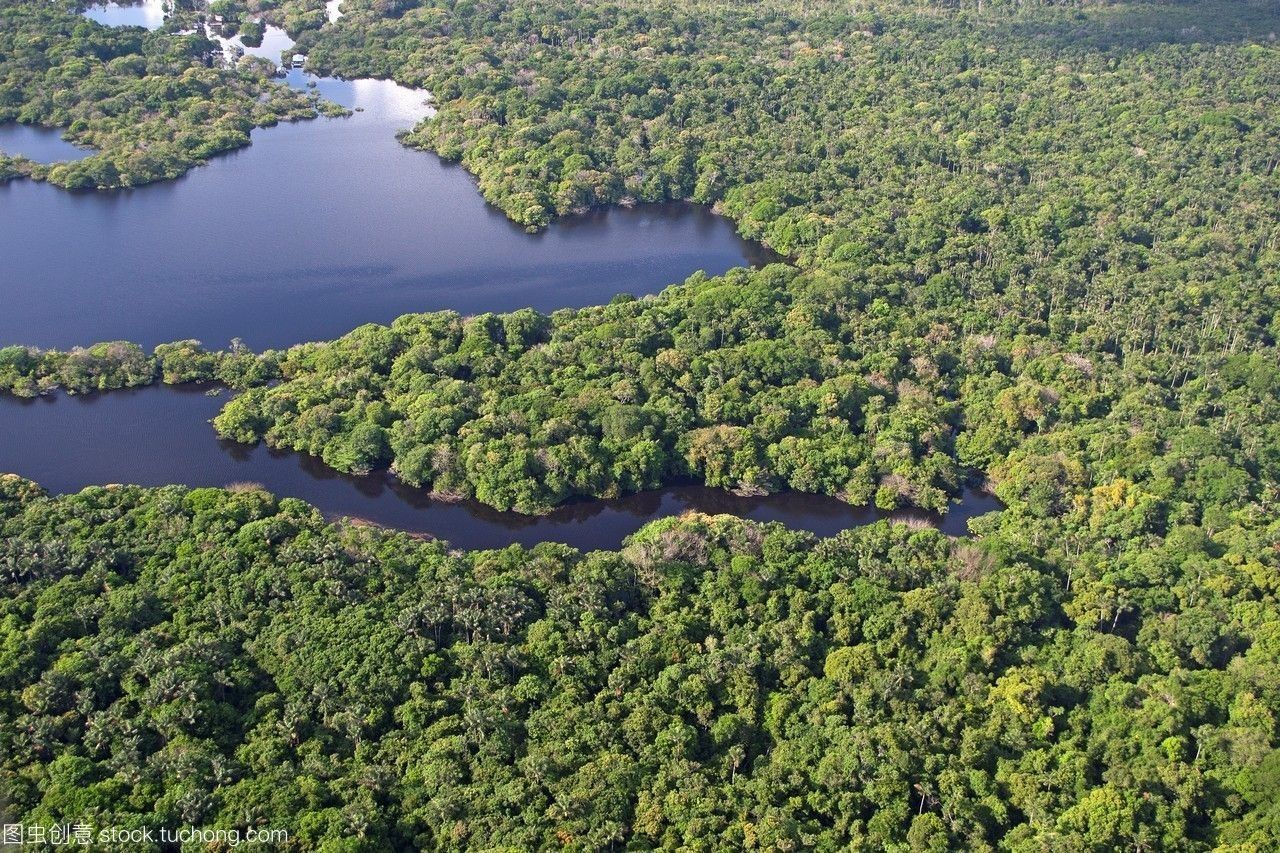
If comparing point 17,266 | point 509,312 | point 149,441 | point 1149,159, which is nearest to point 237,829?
point 149,441

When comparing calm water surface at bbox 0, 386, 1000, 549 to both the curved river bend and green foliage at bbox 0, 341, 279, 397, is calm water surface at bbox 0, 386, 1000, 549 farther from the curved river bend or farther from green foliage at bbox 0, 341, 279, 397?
green foliage at bbox 0, 341, 279, 397

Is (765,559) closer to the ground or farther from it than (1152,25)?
closer to the ground

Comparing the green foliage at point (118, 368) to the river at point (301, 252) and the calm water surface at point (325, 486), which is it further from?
the river at point (301, 252)

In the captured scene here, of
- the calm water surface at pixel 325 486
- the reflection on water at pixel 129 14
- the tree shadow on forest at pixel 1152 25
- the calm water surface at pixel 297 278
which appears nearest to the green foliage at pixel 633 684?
the calm water surface at pixel 325 486

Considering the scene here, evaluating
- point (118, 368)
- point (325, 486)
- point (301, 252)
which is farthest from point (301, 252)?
point (325, 486)

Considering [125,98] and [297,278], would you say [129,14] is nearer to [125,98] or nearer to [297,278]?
[125,98]

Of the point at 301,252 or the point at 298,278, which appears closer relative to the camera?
the point at 298,278

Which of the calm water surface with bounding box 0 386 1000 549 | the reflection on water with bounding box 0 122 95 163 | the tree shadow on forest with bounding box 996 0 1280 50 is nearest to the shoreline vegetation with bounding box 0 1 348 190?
the reflection on water with bounding box 0 122 95 163
